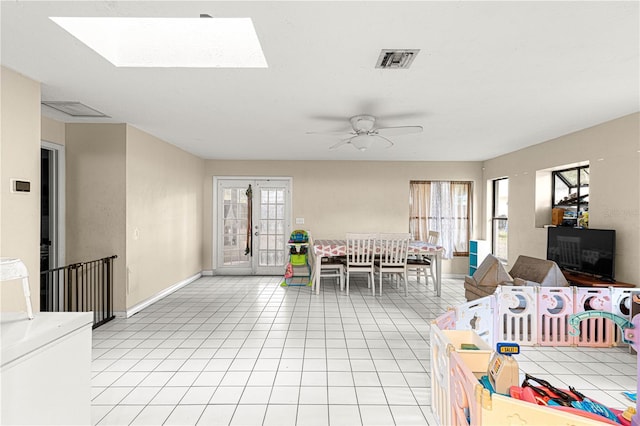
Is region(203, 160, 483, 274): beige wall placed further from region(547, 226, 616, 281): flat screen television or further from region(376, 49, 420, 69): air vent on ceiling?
region(376, 49, 420, 69): air vent on ceiling

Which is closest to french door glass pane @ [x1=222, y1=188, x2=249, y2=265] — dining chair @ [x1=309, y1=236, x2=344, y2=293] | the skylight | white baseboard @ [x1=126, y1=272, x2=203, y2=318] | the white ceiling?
white baseboard @ [x1=126, y1=272, x2=203, y2=318]

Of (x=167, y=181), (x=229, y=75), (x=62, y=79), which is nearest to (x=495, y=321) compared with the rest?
(x=229, y=75)

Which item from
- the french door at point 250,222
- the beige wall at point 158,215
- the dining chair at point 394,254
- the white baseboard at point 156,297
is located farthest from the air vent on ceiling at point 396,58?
the french door at point 250,222

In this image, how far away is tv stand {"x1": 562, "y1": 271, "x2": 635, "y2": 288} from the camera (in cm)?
339

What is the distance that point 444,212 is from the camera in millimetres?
6918

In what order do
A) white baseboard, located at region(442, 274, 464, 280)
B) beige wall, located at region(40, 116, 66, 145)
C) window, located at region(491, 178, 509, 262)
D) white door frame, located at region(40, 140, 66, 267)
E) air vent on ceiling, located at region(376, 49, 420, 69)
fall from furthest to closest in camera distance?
white baseboard, located at region(442, 274, 464, 280) → window, located at region(491, 178, 509, 262) → white door frame, located at region(40, 140, 66, 267) → beige wall, located at region(40, 116, 66, 145) → air vent on ceiling, located at region(376, 49, 420, 69)

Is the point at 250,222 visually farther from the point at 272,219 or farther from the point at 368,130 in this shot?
the point at 368,130

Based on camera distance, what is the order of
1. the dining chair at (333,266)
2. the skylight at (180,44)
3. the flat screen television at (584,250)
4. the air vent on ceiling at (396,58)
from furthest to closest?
the dining chair at (333,266) → the flat screen television at (584,250) → the skylight at (180,44) → the air vent on ceiling at (396,58)

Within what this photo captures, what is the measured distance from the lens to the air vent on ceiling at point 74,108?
3.26 meters

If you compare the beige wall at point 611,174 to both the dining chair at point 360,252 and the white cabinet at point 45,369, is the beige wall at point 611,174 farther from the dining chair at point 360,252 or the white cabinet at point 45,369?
the white cabinet at point 45,369

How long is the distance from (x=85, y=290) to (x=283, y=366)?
9.02 feet

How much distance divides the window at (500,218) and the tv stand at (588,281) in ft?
7.19

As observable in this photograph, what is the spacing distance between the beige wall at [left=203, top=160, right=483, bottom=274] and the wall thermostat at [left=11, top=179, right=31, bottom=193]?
4.26 metres

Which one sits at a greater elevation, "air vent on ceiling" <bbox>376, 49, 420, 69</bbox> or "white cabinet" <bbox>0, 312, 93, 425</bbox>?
"air vent on ceiling" <bbox>376, 49, 420, 69</bbox>
